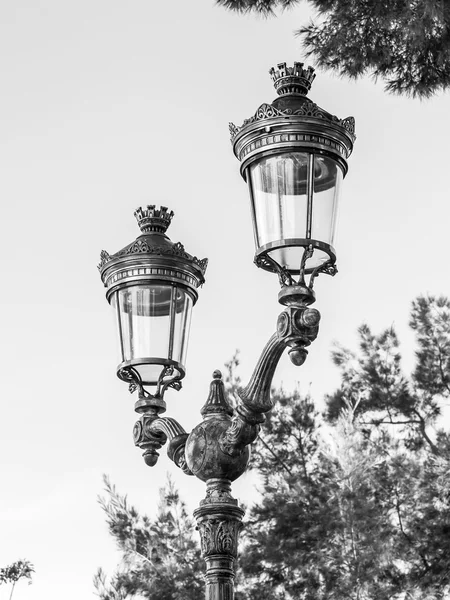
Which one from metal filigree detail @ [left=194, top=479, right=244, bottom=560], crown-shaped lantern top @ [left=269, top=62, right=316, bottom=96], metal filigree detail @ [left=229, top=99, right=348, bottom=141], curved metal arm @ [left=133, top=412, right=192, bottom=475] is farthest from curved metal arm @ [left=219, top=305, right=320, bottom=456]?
crown-shaped lantern top @ [left=269, top=62, right=316, bottom=96]

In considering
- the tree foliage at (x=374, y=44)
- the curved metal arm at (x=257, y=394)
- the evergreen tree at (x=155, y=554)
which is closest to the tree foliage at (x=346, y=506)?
the evergreen tree at (x=155, y=554)

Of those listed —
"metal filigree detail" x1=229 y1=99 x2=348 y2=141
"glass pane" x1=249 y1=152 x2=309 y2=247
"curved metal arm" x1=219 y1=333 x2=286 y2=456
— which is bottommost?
"curved metal arm" x1=219 y1=333 x2=286 y2=456

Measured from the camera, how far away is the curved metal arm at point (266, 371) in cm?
324

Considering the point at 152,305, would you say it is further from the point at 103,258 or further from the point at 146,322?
the point at 103,258

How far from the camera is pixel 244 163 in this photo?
3.51 m

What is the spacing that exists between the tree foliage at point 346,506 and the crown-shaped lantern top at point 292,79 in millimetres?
8375

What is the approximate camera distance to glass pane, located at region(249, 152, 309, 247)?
3.36 m

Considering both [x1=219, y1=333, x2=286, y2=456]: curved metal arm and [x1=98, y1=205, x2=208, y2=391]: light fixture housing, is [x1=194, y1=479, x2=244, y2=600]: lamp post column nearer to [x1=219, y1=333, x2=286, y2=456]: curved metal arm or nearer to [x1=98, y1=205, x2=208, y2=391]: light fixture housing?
[x1=219, y1=333, x2=286, y2=456]: curved metal arm

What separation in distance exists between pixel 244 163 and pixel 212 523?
3.58ft

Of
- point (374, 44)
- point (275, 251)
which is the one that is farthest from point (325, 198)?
point (374, 44)

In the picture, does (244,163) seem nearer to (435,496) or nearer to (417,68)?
(417,68)

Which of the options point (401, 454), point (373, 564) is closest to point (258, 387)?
point (373, 564)

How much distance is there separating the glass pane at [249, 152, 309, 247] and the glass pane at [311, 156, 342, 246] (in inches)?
1.4

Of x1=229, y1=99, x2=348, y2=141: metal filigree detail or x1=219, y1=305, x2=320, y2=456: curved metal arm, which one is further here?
x1=229, y1=99, x2=348, y2=141: metal filigree detail
